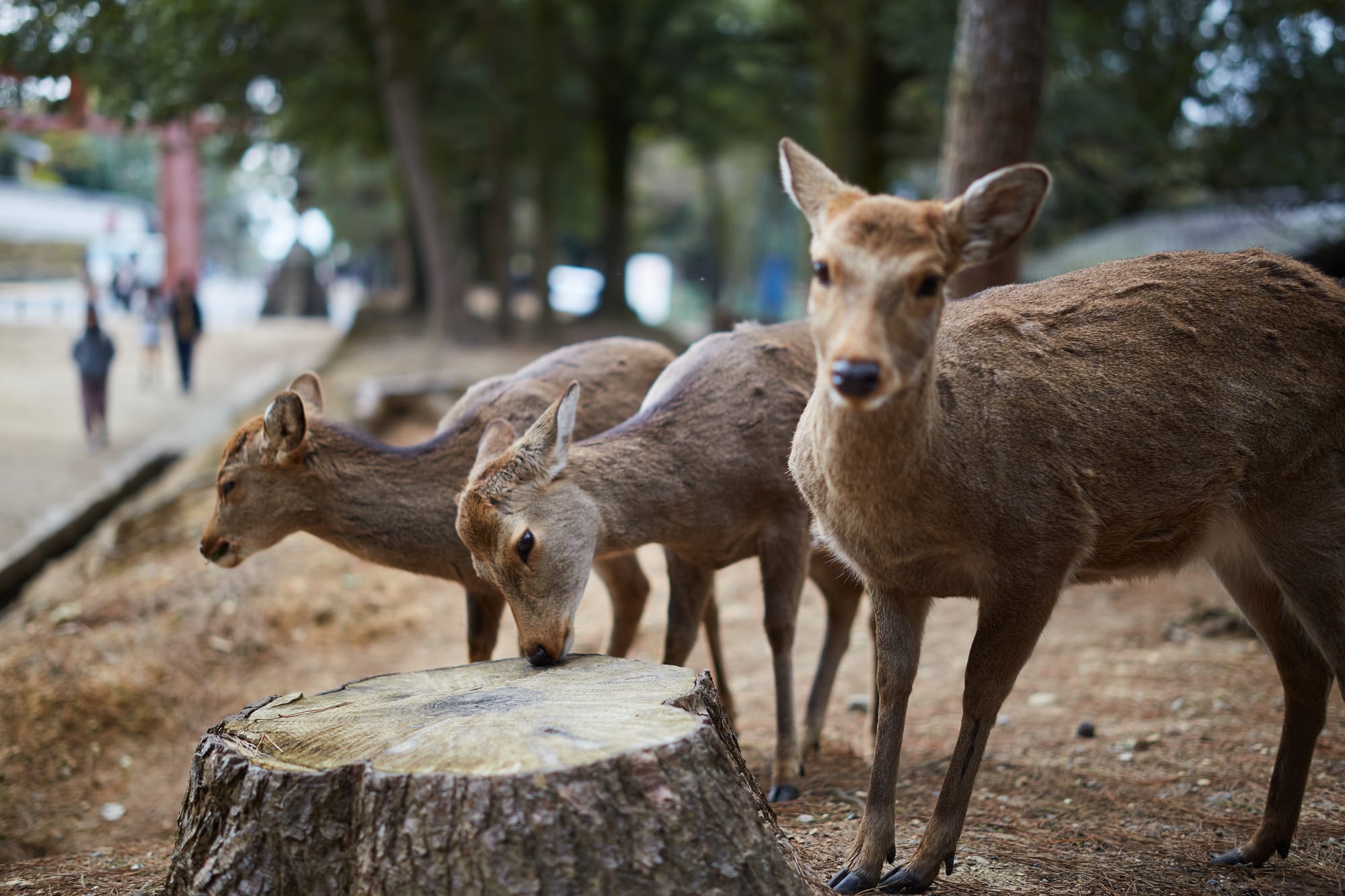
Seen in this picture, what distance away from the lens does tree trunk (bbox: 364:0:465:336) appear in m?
19.4

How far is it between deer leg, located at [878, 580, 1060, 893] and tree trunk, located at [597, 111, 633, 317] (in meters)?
22.7

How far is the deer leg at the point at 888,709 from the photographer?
429 centimetres

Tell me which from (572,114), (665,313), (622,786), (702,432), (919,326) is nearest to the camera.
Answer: (622,786)

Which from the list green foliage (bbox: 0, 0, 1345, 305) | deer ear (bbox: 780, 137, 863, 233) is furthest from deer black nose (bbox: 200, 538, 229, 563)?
green foliage (bbox: 0, 0, 1345, 305)

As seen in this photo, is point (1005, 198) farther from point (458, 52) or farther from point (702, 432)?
point (458, 52)

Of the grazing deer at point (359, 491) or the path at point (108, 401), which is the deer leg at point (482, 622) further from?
the path at point (108, 401)

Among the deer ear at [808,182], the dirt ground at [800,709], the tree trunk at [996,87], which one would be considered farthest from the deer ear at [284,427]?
the tree trunk at [996,87]

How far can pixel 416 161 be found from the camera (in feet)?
66.5

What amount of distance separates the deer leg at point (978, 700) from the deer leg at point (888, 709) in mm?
139

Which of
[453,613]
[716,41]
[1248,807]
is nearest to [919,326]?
[1248,807]

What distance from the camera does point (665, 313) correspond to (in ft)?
125

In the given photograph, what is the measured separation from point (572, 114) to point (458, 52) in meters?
2.97

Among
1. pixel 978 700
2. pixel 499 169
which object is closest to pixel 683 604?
pixel 978 700

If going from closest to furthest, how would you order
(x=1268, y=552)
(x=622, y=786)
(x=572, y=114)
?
(x=622, y=786)
(x=1268, y=552)
(x=572, y=114)
